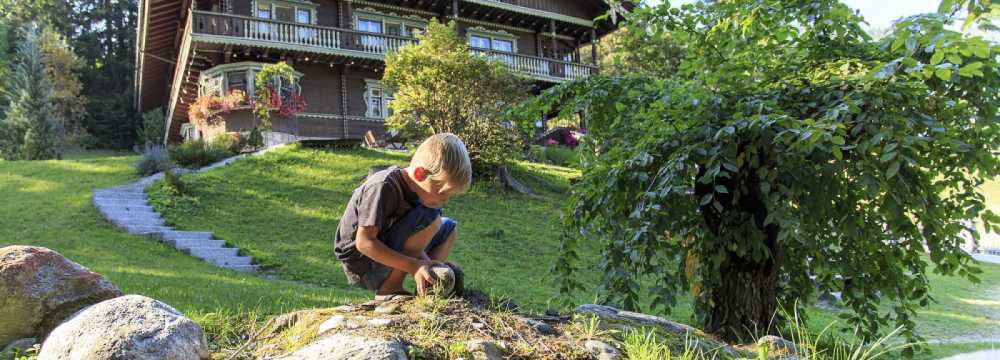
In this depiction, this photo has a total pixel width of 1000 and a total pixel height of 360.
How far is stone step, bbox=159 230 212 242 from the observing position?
885 centimetres

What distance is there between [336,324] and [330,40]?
58.1 ft

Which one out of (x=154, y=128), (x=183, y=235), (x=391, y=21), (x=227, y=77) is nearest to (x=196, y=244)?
(x=183, y=235)

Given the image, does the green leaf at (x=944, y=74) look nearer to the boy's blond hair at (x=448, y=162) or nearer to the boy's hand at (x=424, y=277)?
the boy's blond hair at (x=448, y=162)

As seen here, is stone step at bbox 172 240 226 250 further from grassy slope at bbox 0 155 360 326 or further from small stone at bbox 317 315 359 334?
small stone at bbox 317 315 359 334

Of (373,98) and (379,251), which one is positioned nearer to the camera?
(379,251)

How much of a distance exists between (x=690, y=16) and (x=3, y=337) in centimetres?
420

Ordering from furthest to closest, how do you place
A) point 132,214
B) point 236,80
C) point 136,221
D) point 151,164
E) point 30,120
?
point 30,120, point 236,80, point 151,164, point 132,214, point 136,221

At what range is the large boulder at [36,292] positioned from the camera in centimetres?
294

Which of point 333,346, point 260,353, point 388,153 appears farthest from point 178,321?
point 388,153

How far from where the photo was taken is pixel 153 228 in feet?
30.5

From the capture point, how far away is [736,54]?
3.88m

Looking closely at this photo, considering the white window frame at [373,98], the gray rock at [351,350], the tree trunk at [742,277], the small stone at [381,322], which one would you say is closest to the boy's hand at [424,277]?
the small stone at [381,322]

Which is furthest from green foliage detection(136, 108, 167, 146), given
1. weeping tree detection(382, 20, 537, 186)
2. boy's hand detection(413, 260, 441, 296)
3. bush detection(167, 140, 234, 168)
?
boy's hand detection(413, 260, 441, 296)

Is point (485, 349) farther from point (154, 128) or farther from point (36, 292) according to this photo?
point (154, 128)
